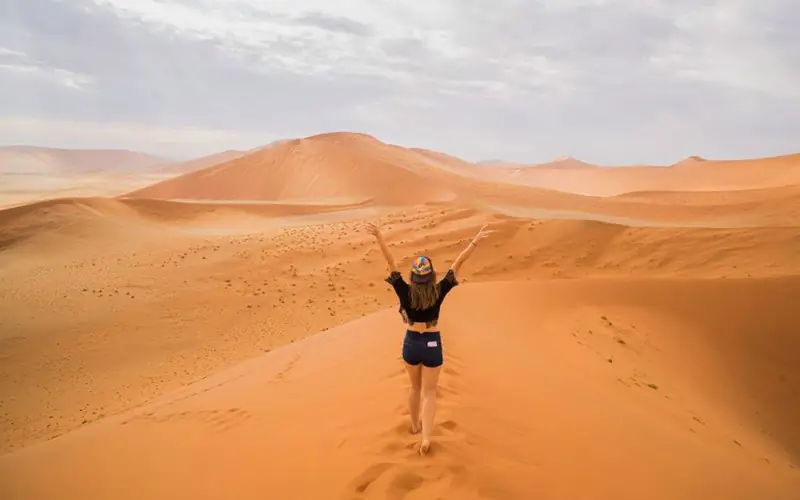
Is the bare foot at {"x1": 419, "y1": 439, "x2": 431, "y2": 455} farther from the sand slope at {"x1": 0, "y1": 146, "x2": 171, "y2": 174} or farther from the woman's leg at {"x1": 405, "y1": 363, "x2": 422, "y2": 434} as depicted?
the sand slope at {"x1": 0, "y1": 146, "x2": 171, "y2": 174}

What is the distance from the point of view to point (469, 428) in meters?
4.50

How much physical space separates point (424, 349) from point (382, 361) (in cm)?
258

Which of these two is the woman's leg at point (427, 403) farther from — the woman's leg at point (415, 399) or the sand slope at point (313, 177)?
the sand slope at point (313, 177)

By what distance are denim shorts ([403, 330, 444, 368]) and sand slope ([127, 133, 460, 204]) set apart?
35.3 metres

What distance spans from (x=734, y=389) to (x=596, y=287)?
3501 mm

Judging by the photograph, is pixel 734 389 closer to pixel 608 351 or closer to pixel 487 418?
pixel 608 351

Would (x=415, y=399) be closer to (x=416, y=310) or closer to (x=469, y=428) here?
(x=469, y=428)

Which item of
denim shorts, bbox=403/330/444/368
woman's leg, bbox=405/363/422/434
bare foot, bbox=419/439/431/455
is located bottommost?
bare foot, bbox=419/439/431/455

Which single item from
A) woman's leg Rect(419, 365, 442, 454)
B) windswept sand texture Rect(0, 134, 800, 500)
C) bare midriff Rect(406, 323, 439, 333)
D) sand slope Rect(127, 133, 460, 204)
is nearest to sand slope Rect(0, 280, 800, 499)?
windswept sand texture Rect(0, 134, 800, 500)

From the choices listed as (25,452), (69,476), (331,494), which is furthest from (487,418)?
(25,452)

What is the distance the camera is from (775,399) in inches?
371

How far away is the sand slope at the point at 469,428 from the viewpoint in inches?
159

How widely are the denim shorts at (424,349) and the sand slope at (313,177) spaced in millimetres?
35333

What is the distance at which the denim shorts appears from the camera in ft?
13.8
